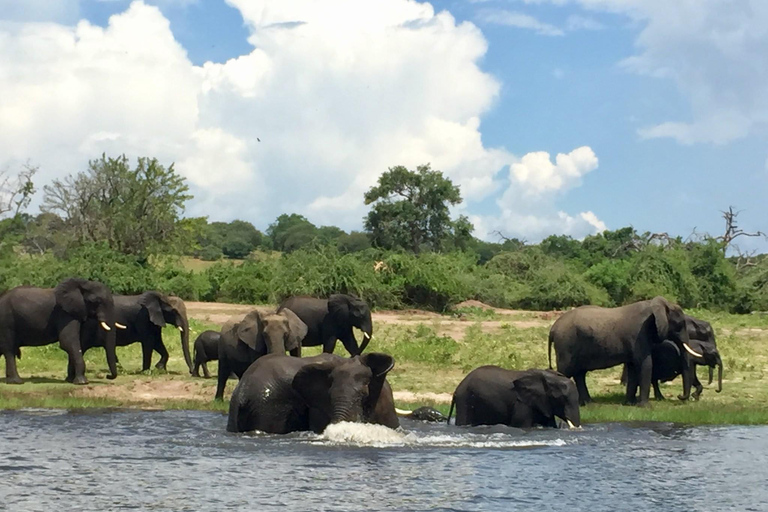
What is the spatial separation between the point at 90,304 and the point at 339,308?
18.0 feet

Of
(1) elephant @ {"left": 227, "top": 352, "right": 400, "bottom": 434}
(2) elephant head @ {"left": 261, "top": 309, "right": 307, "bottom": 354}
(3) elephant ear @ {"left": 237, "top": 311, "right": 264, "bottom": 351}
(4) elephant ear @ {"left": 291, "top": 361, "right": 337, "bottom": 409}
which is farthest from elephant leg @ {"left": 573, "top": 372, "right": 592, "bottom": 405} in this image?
(4) elephant ear @ {"left": 291, "top": 361, "right": 337, "bottom": 409}

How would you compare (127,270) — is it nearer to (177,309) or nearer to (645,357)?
(177,309)

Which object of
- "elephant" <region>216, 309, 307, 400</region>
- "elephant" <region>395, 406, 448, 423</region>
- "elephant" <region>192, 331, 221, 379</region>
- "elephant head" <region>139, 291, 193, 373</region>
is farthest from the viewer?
"elephant head" <region>139, 291, 193, 373</region>

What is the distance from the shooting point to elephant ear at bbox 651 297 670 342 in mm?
18500

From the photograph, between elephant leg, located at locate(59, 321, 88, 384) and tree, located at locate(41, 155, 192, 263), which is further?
tree, located at locate(41, 155, 192, 263)

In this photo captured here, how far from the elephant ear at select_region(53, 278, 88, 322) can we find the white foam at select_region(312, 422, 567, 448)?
8.94 meters

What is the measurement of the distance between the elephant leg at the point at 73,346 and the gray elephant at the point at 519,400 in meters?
8.21

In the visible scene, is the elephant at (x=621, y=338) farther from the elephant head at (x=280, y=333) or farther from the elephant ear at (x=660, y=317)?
the elephant head at (x=280, y=333)

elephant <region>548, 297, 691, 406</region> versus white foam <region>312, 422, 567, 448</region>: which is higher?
elephant <region>548, 297, 691, 406</region>

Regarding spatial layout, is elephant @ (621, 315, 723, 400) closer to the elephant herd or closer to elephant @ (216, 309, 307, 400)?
the elephant herd

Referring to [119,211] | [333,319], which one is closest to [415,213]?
[119,211]

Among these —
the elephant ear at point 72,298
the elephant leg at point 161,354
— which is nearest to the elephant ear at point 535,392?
the elephant ear at point 72,298

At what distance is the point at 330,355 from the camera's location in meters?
13.4

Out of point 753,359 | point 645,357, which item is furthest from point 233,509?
point 753,359
